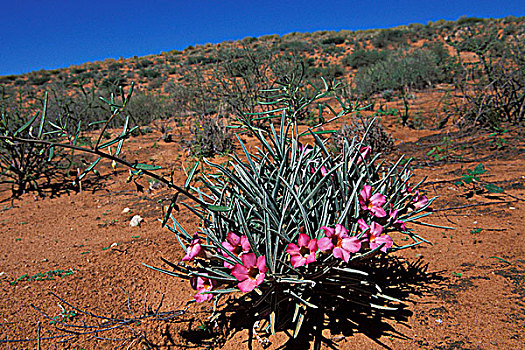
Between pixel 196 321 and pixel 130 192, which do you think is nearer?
pixel 196 321

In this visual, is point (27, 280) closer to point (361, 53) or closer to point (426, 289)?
point (426, 289)

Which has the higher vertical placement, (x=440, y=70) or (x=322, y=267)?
(x=440, y=70)

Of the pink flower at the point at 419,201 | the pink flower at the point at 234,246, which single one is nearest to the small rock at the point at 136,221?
the pink flower at the point at 234,246

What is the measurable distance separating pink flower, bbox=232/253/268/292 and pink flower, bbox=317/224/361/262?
0.65 ft

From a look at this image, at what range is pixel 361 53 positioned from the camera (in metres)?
18.3

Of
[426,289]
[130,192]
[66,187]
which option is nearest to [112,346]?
[426,289]

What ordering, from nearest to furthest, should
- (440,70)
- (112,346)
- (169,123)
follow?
(112,346)
(169,123)
(440,70)

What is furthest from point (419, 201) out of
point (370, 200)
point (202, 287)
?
point (202, 287)

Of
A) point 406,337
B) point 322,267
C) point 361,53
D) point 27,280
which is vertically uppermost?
point 361,53

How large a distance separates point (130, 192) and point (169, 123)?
5.07m

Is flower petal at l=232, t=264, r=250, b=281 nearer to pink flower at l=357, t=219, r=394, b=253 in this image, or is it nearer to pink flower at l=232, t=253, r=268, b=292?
pink flower at l=232, t=253, r=268, b=292

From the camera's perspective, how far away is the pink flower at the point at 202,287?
122 cm

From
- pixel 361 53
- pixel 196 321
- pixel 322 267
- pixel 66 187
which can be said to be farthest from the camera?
pixel 361 53

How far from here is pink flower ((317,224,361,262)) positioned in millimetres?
1041
